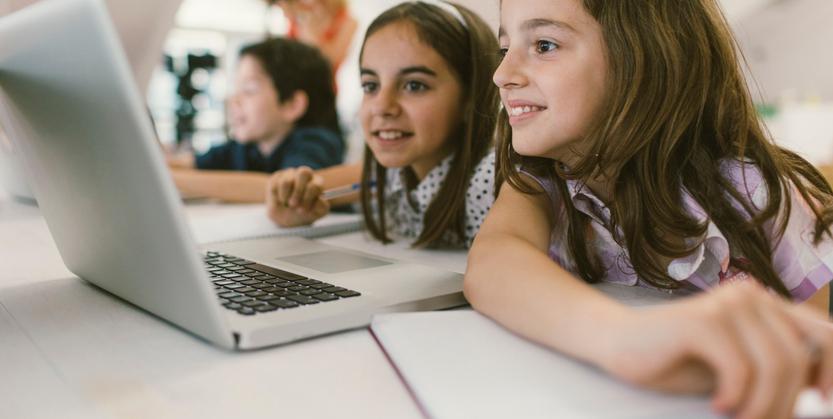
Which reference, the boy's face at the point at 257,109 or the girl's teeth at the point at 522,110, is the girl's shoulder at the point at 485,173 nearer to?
the girl's teeth at the point at 522,110

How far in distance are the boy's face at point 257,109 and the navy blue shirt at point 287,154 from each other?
43 millimetres

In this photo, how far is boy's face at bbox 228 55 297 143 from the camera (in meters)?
1.84

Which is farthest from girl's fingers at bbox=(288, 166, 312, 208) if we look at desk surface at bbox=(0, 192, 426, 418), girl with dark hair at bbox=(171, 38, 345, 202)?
girl with dark hair at bbox=(171, 38, 345, 202)

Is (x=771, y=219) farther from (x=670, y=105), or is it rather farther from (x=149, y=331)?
(x=149, y=331)

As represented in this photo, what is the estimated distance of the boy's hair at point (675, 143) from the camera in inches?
23.9

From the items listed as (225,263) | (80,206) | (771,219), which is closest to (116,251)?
(80,206)

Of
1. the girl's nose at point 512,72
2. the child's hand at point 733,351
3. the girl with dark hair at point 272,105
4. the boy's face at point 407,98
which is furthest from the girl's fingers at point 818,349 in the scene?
the girl with dark hair at point 272,105

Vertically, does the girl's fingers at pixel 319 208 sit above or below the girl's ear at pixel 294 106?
below

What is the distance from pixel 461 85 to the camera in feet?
3.17

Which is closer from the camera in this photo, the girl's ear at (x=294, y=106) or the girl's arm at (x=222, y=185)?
the girl's arm at (x=222, y=185)

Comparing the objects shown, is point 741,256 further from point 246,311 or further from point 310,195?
point 310,195

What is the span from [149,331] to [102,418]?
15cm

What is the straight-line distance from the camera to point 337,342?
433mm

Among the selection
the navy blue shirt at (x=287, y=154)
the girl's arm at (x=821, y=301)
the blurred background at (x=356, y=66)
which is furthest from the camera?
the blurred background at (x=356, y=66)
